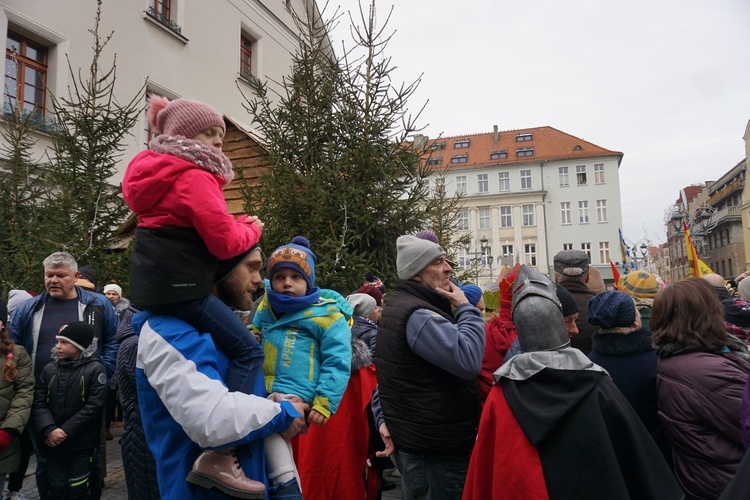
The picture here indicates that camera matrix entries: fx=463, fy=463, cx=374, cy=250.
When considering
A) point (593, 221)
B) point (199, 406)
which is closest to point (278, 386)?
point (199, 406)

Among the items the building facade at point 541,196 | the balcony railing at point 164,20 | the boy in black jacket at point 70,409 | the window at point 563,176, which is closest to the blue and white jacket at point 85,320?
the boy in black jacket at point 70,409

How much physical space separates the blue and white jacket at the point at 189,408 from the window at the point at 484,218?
53.0m

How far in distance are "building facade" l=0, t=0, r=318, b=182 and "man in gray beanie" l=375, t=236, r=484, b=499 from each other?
5.82 meters

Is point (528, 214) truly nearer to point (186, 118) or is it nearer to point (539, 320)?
point (539, 320)

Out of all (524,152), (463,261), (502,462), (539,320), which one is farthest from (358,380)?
(524,152)

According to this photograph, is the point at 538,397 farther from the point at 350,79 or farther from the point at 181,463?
the point at 350,79

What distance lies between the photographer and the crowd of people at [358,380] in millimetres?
1743

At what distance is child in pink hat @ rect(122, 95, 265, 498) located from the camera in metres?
1.71

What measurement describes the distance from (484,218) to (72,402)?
51811mm

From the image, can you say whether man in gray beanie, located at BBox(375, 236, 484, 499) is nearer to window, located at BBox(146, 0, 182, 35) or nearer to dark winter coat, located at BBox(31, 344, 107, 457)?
dark winter coat, located at BBox(31, 344, 107, 457)

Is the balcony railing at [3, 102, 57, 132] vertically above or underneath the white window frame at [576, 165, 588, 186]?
underneath

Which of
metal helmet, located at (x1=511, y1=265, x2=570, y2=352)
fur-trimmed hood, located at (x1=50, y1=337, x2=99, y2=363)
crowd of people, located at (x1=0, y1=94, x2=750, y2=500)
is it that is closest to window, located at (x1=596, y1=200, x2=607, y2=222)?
crowd of people, located at (x1=0, y1=94, x2=750, y2=500)

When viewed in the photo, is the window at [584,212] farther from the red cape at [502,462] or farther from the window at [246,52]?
the red cape at [502,462]

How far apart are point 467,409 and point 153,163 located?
2114mm
